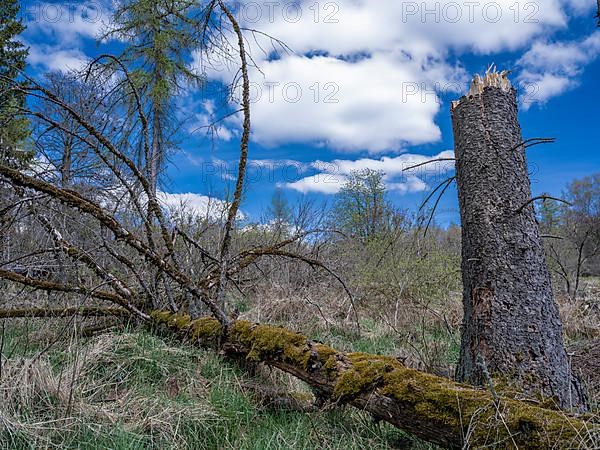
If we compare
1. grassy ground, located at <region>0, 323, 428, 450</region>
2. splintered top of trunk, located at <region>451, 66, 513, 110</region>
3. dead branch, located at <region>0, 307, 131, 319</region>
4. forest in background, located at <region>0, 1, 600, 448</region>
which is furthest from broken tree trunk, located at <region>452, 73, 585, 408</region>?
dead branch, located at <region>0, 307, 131, 319</region>

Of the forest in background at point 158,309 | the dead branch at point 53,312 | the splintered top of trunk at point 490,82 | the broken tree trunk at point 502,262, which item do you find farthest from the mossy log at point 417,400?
the splintered top of trunk at point 490,82

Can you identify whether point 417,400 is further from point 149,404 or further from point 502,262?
point 149,404

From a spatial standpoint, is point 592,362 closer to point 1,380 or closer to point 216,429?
point 216,429

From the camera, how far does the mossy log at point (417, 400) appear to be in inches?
73.9

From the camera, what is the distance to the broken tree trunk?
2.91 metres

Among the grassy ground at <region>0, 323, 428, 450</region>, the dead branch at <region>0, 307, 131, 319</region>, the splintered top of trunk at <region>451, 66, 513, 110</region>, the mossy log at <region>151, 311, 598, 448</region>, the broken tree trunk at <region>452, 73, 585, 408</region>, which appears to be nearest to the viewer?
the mossy log at <region>151, 311, 598, 448</region>

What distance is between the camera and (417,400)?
2223 mm

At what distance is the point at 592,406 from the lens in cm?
333

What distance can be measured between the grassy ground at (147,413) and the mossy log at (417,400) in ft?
0.77

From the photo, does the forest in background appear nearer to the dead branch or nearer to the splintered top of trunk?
the dead branch

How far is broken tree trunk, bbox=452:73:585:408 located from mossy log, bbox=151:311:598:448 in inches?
31.0

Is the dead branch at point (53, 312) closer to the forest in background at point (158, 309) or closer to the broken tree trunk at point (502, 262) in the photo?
the forest in background at point (158, 309)

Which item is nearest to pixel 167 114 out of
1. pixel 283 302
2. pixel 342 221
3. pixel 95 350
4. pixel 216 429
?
pixel 342 221

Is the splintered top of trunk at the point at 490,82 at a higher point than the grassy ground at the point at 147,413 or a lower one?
higher
